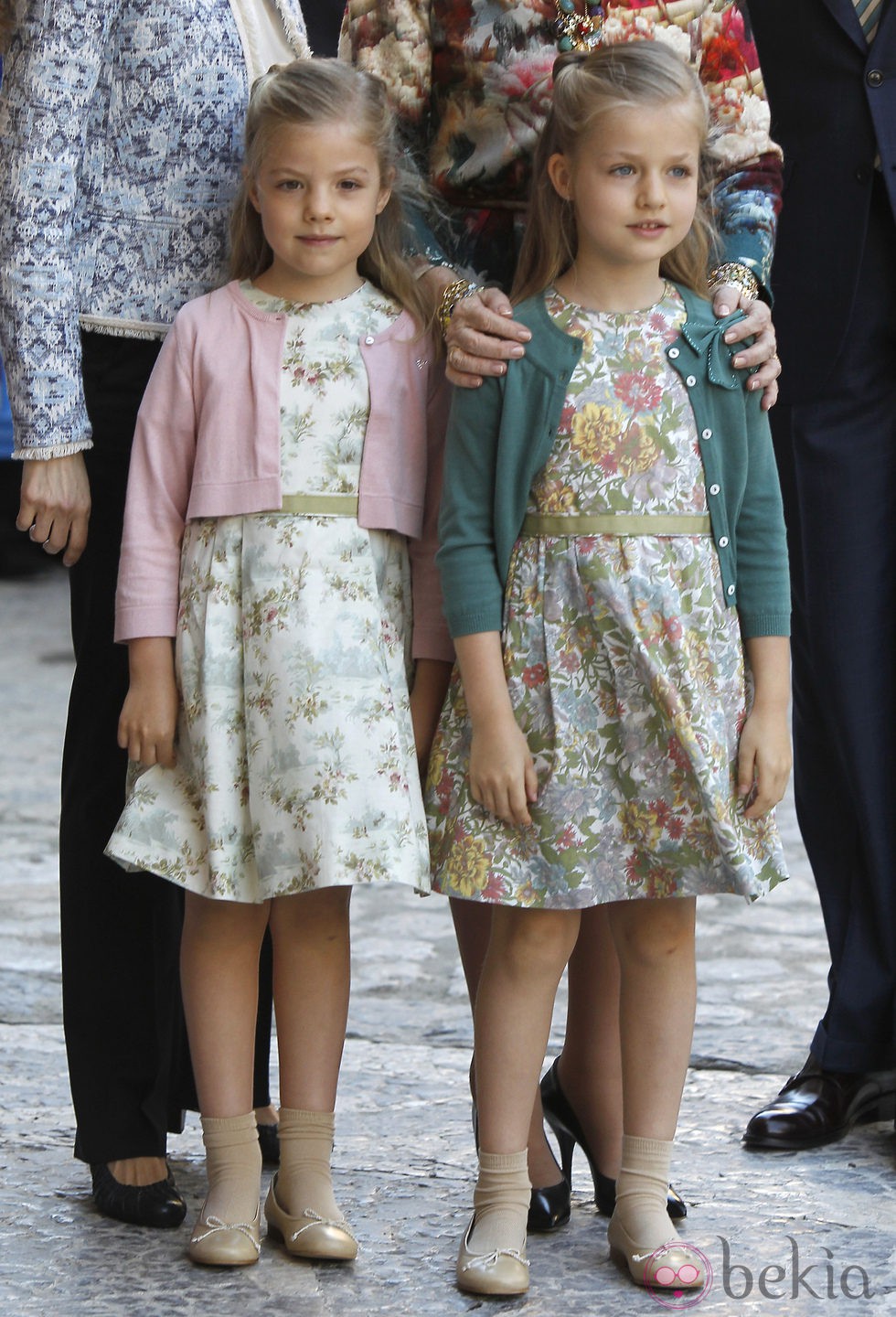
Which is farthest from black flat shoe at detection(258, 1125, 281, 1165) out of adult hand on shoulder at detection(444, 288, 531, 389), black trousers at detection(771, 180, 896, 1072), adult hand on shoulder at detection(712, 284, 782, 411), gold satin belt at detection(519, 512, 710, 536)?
adult hand on shoulder at detection(712, 284, 782, 411)

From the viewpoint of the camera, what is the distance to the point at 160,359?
1918mm

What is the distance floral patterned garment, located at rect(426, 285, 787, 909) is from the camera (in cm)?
183

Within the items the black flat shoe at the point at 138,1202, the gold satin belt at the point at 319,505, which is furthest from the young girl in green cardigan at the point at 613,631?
the black flat shoe at the point at 138,1202

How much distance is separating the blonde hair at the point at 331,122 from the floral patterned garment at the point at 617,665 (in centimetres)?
24

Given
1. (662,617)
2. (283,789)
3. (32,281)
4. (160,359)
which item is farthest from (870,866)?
(32,281)

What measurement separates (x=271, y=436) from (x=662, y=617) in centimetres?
48

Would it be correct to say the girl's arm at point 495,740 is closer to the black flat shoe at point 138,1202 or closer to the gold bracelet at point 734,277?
the gold bracelet at point 734,277

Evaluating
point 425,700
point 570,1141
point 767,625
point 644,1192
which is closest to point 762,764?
point 767,625

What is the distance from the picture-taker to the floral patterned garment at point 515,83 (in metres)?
1.98

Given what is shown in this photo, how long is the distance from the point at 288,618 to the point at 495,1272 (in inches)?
29.2

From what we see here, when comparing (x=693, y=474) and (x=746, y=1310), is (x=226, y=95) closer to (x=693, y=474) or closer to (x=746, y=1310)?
(x=693, y=474)

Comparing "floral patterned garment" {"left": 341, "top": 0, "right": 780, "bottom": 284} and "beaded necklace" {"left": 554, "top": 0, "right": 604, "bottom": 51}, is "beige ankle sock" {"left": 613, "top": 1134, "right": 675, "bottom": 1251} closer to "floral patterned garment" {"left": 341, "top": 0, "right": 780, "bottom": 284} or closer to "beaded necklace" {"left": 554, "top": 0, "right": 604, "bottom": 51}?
"floral patterned garment" {"left": 341, "top": 0, "right": 780, "bottom": 284}

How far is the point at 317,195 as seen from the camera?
6.12 feet

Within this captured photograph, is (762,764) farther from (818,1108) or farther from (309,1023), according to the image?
(818,1108)
